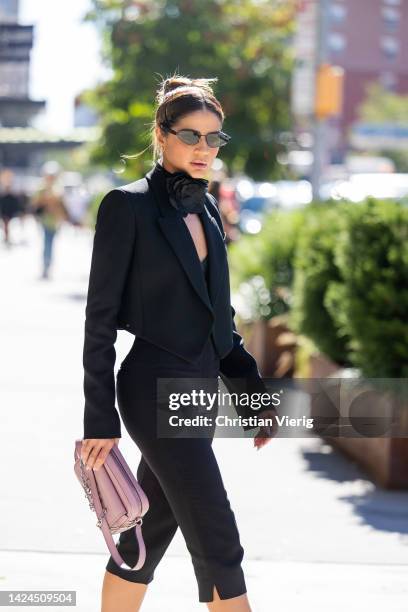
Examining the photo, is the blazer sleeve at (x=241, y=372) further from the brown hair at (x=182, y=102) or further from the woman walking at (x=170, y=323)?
the brown hair at (x=182, y=102)

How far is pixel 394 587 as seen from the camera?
17.0 ft

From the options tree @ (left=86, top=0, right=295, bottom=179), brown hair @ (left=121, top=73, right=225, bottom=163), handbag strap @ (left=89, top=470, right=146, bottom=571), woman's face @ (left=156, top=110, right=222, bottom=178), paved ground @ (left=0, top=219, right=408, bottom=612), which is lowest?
paved ground @ (left=0, top=219, right=408, bottom=612)

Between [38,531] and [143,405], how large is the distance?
2.56 metres

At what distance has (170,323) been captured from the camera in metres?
3.57

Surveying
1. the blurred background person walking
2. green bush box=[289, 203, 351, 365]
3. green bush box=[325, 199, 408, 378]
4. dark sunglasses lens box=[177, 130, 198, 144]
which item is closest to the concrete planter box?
green bush box=[325, 199, 408, 378]

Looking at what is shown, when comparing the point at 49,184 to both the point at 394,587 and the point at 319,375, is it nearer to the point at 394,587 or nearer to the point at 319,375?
the point at 319,375

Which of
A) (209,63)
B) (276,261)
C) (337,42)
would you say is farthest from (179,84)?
(337,42)

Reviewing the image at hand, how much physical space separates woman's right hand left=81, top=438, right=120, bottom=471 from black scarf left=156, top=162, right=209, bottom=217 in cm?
69

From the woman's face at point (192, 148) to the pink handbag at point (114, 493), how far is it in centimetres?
82

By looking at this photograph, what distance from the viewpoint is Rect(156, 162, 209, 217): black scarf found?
365 centimetres

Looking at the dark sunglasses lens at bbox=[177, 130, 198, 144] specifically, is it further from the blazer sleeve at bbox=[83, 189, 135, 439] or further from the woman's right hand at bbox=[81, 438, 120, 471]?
the woman's right hand at bbox=[81, 438, 120, 471]

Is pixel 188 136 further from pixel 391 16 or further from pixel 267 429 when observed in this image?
pixel 391 16

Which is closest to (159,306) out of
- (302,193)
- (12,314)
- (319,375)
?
(319,375)

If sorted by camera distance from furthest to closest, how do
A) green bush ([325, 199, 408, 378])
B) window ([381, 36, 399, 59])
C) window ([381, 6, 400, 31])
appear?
1. window ([381, 36, 399, 59])
2. window ([381, 6, 400, 31])
3. green bush ([325, 199, 408, 378])
